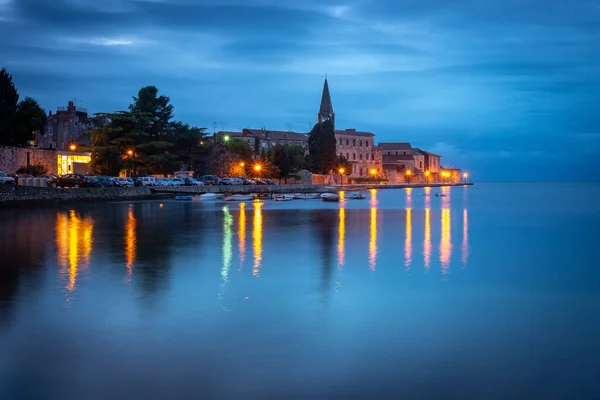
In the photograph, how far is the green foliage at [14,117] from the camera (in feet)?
165

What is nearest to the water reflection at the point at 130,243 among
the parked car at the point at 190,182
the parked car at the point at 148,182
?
the parked car at the point at 148,182

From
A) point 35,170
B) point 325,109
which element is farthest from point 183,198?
point 325,109

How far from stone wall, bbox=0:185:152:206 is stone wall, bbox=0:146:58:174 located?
7.70 m

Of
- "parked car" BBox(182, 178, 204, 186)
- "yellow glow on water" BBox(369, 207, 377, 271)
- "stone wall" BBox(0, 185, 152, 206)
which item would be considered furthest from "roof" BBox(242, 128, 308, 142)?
"yellow glow on water" BBox(369, 207, 377, 271)

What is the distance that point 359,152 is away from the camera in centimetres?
11081

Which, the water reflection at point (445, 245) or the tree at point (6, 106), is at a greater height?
the tree at point (6, 106)

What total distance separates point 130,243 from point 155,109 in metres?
46.7

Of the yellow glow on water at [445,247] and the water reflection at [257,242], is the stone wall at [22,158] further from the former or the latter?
the yellow glow on water at [445,247]

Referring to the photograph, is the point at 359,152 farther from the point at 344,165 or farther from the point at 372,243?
the point at 372,243

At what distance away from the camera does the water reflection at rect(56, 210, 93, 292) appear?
619 inches

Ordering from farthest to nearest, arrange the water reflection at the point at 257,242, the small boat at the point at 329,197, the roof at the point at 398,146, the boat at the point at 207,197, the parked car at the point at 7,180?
the roof at the point at 398,146 → the small boat at the point at 329,197 → the boat at the point at 207,197 → the parked car at the point at 7,180 → the water reflection at the point at 257,242

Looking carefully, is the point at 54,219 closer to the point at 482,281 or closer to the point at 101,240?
the point at 101,240

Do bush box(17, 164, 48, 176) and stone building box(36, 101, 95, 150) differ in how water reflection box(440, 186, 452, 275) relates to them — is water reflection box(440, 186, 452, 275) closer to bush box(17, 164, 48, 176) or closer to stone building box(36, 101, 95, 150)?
bush box(17, 164, 48, 176)

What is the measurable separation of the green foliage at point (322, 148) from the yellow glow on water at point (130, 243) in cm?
5080
